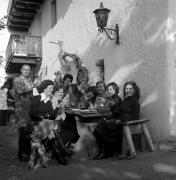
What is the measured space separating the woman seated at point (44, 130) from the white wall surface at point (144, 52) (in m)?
1.91

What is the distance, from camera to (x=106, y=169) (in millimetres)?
5289

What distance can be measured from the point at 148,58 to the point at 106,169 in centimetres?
263

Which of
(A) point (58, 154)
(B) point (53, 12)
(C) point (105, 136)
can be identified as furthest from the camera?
(B) point (53, 12)

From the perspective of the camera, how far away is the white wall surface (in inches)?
255

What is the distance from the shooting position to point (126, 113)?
6.34m

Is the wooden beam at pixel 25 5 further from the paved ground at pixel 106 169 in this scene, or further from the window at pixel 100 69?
the paved ground at pixel 106 169

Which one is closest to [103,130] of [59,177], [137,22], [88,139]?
[88,139]

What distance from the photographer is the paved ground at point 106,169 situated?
488 cm

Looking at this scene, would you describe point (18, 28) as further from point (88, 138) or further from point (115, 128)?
point (115, 128)

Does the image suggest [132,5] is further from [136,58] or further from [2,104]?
[2,104]

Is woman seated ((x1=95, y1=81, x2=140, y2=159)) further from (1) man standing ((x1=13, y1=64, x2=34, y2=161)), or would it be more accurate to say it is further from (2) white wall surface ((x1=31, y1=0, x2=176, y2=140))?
(1) man standing ((x1=13, y1=64, x2=34, y2=161))

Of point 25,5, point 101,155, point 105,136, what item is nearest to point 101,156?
point 101,155

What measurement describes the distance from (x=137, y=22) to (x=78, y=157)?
297 cm

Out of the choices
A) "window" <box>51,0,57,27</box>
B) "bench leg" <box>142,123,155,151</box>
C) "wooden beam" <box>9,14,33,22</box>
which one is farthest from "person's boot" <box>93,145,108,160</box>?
"wooden beam" <box>9,14,33,22</box>
